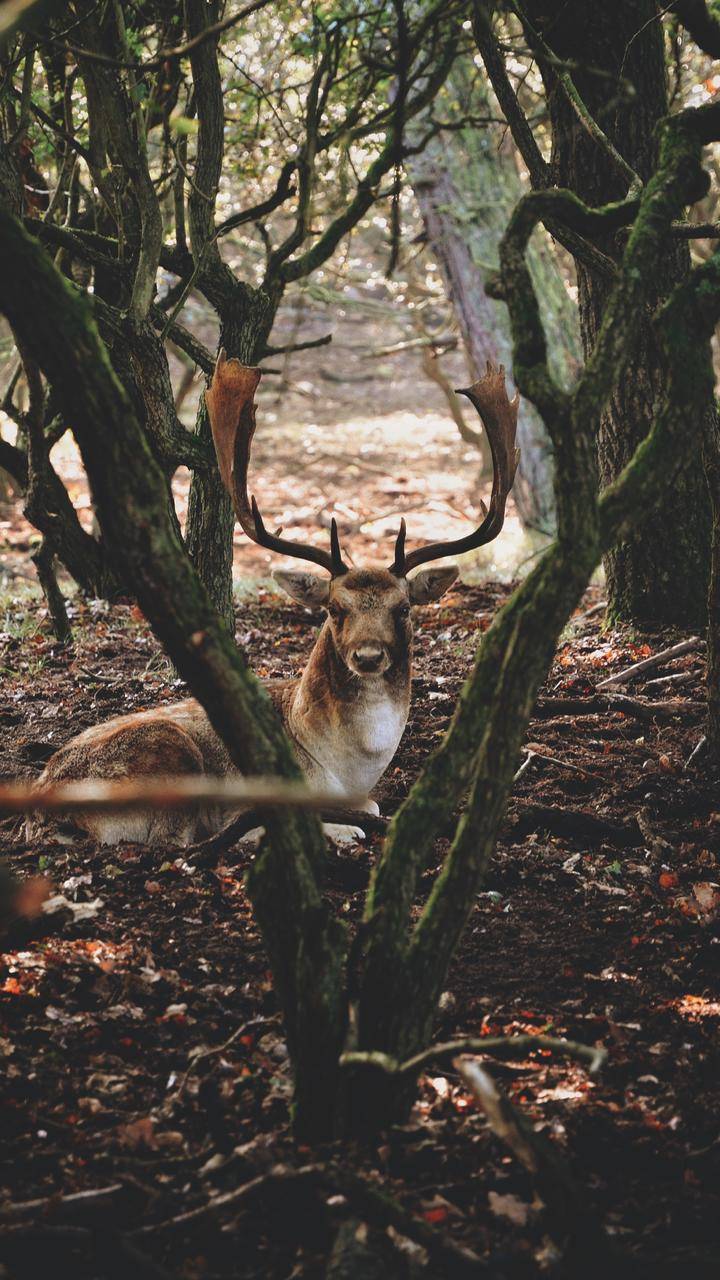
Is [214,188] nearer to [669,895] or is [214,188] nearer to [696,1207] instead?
[669,895]

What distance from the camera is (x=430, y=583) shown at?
614 centimetres

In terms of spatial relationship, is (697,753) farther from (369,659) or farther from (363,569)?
(363,569)

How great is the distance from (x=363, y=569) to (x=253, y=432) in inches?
36.6

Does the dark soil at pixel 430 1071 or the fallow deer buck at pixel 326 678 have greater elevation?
the fallow deer buck at pixel 326 678

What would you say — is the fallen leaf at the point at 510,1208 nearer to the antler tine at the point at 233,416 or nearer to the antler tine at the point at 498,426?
the antler tine at the point at 233,416

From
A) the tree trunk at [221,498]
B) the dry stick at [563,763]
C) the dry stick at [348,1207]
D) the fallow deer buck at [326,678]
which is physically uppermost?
the tree trunk at [221,498]

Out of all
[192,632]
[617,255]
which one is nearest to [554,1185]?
[192,632]

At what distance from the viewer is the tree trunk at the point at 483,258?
13289 millimetres

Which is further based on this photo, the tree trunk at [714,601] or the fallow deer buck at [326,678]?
the fallow deer buck at [326,678]

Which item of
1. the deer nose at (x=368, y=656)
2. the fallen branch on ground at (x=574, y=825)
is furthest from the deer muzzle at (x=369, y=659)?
the fallen branch on ground at (x=574, y=825)

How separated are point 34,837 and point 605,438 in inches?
181

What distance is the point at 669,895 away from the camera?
15.5 ft

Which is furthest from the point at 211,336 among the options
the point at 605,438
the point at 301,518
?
the point at 605,438

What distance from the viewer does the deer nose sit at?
5.53 metres
